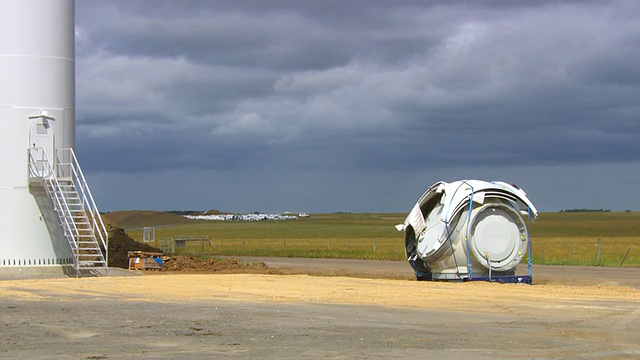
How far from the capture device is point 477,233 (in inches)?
997

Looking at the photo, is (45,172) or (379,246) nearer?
(45,172)

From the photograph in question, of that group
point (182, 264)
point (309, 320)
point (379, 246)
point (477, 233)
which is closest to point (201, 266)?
point (182, 264)

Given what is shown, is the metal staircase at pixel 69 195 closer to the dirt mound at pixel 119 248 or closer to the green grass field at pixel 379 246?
the dirt mound at pixel 119 248

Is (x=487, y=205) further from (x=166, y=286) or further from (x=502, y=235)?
(x=166, y=286)

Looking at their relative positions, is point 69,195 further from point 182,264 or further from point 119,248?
point 119,248

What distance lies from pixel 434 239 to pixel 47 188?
1252 cm

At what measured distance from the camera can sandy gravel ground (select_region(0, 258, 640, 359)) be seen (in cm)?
1232

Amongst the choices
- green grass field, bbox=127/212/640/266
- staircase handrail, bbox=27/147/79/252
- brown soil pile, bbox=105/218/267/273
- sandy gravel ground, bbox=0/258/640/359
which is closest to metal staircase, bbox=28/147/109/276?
staircase handrail, bbox=27/147/79/252

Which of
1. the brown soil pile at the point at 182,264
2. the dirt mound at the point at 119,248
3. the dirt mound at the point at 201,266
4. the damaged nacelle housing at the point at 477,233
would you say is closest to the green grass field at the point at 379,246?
the dirt mound at the point at 119,248

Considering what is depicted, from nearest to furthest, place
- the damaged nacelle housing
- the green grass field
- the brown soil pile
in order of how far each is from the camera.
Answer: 1. the damaged nacelle housing
2. the brown soil pile
3. the green grass field

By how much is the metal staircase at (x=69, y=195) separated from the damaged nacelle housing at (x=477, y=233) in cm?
1049

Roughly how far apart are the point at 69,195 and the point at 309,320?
52.0ft

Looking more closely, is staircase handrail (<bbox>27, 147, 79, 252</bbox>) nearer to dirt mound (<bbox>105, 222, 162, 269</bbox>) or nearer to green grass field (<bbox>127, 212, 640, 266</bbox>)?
dirt mound (<bbox>105, 222, 162, 269</bbox>)

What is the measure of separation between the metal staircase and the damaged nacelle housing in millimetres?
10494
